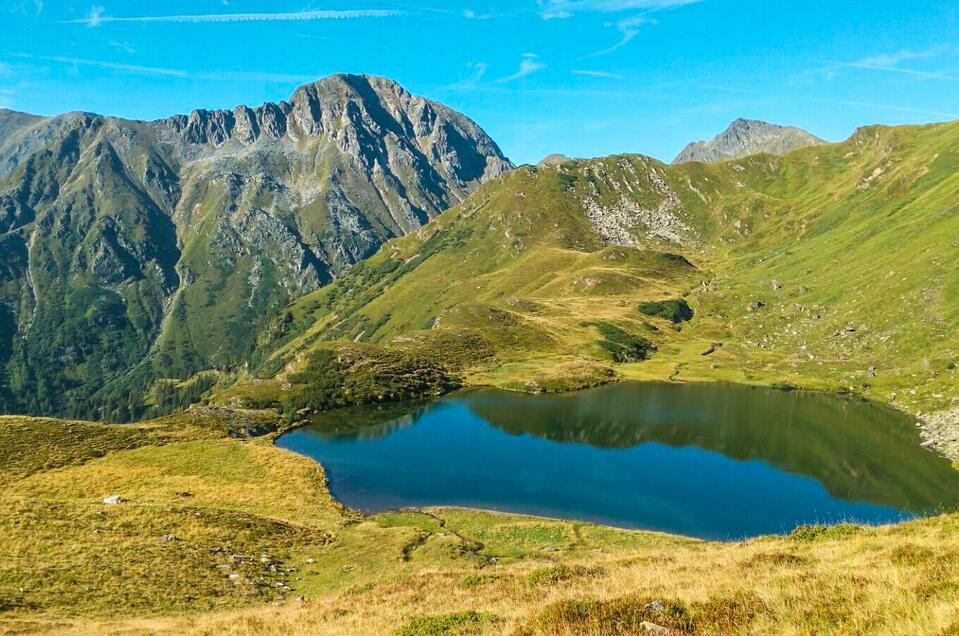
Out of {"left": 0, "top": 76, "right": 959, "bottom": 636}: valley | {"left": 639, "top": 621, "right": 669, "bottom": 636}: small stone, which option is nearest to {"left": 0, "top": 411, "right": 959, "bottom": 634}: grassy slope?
{"left": 0, "top": 76, "right": 959, "bottom": 636}: valley

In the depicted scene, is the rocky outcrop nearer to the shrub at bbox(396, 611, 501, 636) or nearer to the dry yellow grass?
the dry yellow grass

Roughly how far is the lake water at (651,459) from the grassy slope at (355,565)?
11.6m

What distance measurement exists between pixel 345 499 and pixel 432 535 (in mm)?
24127

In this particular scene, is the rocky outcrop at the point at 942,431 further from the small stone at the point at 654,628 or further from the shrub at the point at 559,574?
the small stone at the point at 654,628

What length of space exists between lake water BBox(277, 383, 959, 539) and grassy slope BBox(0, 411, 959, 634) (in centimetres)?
1157

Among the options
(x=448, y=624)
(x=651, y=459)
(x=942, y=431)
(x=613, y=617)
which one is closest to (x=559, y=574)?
(x=448, y=624)

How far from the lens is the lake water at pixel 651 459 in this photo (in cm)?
7738

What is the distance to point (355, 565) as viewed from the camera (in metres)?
51.2

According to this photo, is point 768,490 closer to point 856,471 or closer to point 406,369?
point 856,471

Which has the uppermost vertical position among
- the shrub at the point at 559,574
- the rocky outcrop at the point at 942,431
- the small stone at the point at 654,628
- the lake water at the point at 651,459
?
the small stone at the point at 654,628

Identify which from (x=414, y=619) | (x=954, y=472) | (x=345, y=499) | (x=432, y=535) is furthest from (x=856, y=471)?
(x=414, y=619)

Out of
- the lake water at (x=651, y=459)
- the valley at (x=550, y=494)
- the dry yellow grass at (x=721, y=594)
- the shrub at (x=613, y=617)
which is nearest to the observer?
the dry yellow grass at (x=721, y=594)

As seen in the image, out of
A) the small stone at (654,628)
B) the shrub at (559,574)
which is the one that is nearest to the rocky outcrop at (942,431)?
the shrub at (559,574)

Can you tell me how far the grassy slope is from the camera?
16938 millimetres
